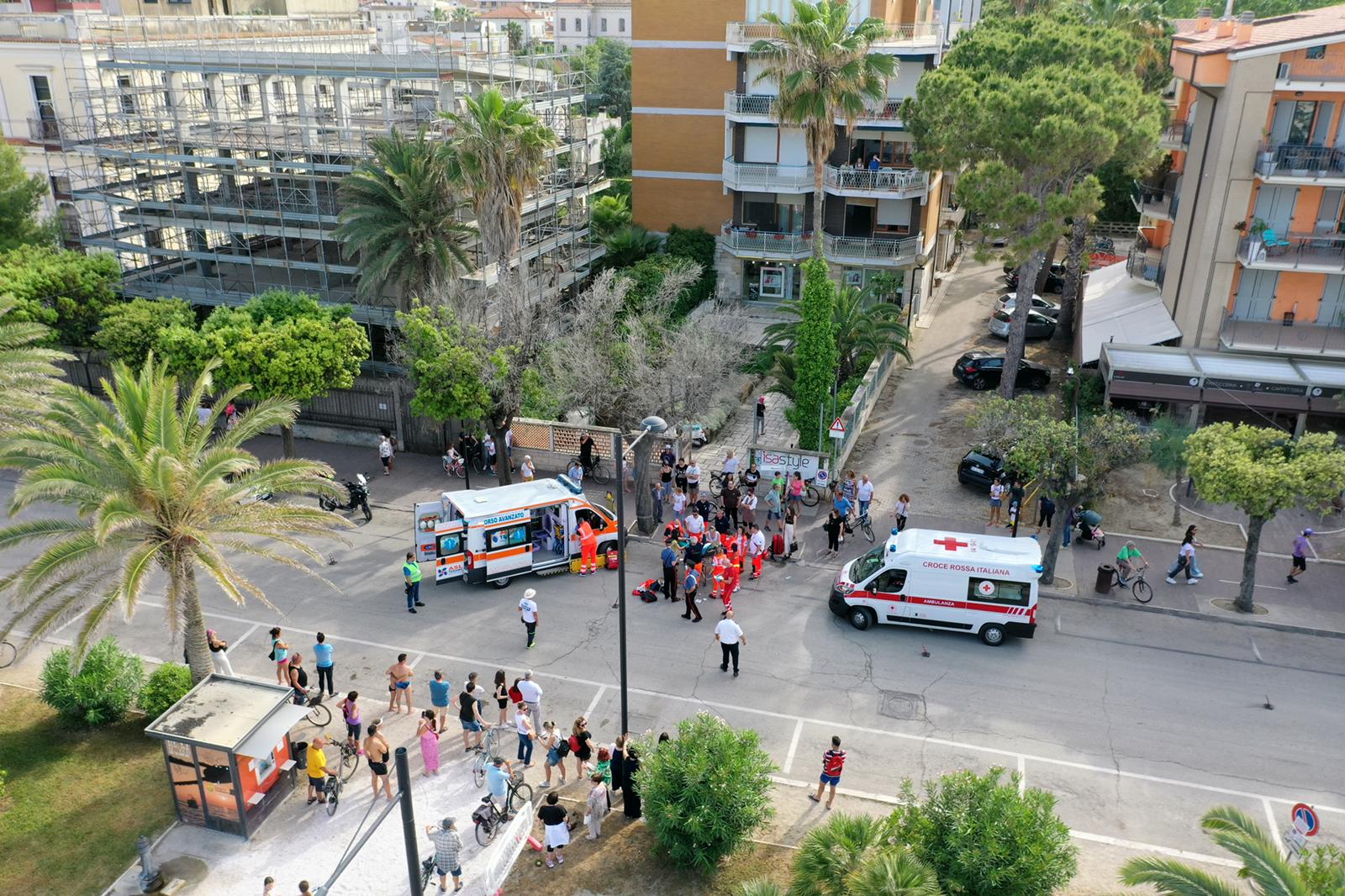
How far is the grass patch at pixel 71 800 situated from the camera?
15438mm

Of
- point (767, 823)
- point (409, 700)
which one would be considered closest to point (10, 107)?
point (409, 700)

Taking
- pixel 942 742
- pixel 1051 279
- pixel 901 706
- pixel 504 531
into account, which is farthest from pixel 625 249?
pixel 942 742

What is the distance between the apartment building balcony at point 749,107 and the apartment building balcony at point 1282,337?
63.5 feet

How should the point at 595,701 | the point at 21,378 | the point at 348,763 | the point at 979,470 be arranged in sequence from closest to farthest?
the point at 348,763
the point at 595,701
the point at 21,378
the point at 979,470

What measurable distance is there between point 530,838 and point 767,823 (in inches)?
148

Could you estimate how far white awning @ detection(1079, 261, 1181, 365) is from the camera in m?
32.4

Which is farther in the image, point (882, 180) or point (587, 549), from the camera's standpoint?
point (882, 180)

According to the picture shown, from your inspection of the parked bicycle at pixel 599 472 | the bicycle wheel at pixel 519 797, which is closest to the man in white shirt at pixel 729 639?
the bicycle wheel at pixel 519 797

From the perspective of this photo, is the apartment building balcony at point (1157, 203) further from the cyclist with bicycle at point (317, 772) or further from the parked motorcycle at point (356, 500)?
the cyclist with bicycle at point (317, 772)

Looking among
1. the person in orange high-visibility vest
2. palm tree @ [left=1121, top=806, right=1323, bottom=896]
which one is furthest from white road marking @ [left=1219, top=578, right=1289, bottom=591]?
the person in orange high-visibility vest

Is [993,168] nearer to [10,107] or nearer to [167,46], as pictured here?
[167,46]

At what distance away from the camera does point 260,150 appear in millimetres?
37438

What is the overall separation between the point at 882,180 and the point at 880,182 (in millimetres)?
113

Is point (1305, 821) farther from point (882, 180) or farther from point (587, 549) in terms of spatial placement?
point (882, 180)
